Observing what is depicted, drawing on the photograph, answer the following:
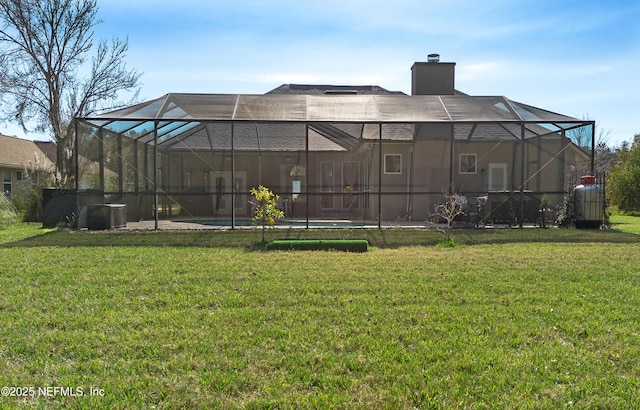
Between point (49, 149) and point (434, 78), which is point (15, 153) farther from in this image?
point (434, 78)

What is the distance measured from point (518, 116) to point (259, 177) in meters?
8.59

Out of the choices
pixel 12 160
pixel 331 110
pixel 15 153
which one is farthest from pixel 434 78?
pixel 15 153

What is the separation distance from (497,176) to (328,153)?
18.2 ft

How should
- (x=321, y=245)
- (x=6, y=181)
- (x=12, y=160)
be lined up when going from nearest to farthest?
(x=321, y=245), (x=12, y=160), (x=6, y=181)

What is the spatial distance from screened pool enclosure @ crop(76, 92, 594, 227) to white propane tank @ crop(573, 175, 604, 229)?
0.63 m

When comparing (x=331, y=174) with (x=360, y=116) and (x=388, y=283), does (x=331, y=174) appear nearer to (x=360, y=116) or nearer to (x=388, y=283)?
(x=360, y=116)

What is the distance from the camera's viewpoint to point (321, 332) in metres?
3.33

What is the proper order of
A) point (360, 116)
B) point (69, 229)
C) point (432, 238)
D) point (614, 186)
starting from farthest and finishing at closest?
point (614, 186), point (360, 116), point (69, 229), point (432, 238)

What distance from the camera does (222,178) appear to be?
527 inches

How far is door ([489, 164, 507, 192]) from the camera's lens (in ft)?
43.1

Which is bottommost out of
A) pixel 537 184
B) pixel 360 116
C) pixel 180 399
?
pixel 180 399

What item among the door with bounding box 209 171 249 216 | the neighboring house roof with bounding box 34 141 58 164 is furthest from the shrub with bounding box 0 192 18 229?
the neighboring house roof with bounding box 34 141 58 164

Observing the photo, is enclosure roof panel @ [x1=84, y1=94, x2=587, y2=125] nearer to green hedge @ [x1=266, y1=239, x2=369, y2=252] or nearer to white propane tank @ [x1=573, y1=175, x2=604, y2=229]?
white propane tank @ [x1=573, y1=175, x2=604, y2=229]

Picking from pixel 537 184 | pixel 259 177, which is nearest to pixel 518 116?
pixel 537 184
